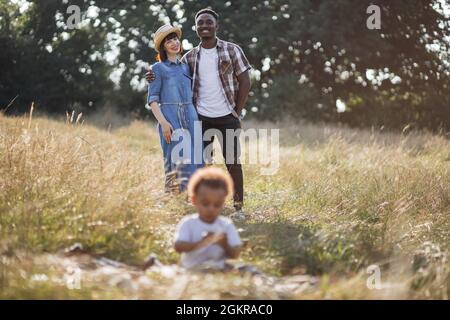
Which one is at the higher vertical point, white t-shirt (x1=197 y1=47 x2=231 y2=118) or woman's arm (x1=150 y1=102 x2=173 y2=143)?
white t-shirt (x1=197 y1=47 x2=231 y2=118)

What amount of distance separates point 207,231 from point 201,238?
0.05 meters

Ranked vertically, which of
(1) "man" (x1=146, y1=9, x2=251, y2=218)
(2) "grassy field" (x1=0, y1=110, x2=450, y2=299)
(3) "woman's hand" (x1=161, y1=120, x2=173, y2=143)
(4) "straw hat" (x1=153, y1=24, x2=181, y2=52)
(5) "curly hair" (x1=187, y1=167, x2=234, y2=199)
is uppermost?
(4) "straw hat" (x1=153, y1=24, x2=181, y2=52)

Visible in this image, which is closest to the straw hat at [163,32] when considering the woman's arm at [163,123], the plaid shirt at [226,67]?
the plaid shirt at [226,67]

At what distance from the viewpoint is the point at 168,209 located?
16.2 feet

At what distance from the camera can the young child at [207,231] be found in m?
3.34

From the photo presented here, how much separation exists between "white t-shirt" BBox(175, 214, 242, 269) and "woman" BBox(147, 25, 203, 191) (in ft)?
7.08

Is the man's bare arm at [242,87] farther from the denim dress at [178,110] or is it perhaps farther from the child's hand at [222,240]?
the child's hand at [222,240]

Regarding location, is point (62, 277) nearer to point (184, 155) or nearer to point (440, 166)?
point (184, 155)

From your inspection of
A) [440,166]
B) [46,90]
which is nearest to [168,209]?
[440,166]

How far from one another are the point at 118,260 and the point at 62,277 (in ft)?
1.76

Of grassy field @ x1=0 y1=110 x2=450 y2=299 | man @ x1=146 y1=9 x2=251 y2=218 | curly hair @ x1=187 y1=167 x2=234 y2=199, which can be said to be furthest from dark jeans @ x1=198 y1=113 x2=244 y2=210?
curly hair @ x1=187 y1=167 x2=234 y2=199

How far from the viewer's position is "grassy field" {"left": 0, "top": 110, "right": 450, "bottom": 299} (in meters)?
3.17

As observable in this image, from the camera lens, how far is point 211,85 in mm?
5762

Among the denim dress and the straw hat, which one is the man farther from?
the straw hat
